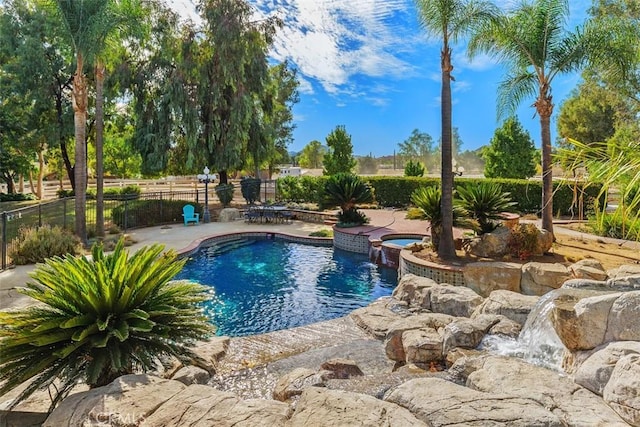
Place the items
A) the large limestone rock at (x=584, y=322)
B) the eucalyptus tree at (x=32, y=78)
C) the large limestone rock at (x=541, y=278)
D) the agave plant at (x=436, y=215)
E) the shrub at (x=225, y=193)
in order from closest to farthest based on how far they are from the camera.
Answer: the large limestone rock at (x=584, y=322) → the large limestone rock at (x=541, y=278) → the agave plant at (x=436, y=215) → the eucalyptus tree at (x=32, y=78) → the shrub at (x=225, y=193)

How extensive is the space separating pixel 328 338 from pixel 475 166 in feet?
278

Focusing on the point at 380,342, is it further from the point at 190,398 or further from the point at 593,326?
the point at 190,398

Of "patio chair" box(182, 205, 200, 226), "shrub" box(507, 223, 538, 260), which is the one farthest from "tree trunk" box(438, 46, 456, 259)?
"patio chair" box(182, 205, 200, 226)

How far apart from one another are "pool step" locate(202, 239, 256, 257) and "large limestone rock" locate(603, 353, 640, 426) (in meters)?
10.5

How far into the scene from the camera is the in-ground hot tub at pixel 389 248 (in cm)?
1045

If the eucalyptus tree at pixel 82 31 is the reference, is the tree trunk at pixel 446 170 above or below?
below

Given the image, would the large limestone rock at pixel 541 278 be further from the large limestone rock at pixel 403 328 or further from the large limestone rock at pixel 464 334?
the large limestone rock at pixel 464 334

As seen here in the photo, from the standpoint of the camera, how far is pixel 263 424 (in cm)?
248

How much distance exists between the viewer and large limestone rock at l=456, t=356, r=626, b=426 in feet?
9.07

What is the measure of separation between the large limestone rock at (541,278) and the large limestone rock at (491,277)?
120mm

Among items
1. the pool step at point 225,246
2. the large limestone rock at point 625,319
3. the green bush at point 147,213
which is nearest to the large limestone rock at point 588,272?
the large limestone rock at point 625,319

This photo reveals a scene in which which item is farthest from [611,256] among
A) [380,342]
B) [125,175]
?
[125,175]

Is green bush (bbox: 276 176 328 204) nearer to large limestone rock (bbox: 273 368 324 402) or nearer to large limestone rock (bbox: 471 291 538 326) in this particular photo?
large limestone rock (bbox: 471 291 538 326)

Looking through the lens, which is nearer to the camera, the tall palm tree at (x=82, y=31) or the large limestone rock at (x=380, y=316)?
the large limestone rock at (x=380, y=316)
